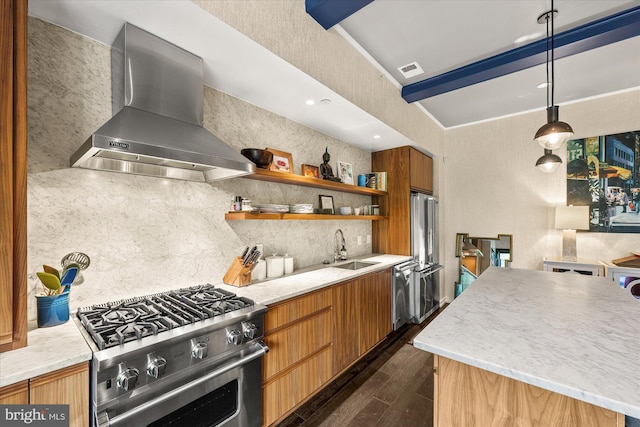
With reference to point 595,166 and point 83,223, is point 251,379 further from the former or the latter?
point 595,166

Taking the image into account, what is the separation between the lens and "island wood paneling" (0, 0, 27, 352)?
1.02 metres

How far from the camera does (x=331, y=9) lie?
6.38 feet

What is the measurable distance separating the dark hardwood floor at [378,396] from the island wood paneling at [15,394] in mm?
1463

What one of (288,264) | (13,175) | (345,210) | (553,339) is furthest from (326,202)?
(13,175)

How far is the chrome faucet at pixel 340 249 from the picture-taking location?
3309mm

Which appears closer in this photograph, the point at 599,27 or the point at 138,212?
the point at 138,212

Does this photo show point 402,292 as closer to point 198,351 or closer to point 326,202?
point 326,202

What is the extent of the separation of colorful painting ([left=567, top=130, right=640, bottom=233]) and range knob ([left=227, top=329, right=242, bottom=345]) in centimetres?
457

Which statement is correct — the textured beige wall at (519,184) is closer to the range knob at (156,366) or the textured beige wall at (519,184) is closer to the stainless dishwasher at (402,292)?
the stainless dishwasher at (402,292)

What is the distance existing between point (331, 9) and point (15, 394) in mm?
2593

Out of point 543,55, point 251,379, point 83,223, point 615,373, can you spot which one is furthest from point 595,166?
point 83,223

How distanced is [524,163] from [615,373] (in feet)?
13.6

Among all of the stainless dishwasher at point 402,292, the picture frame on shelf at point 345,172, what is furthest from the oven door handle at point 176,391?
the picture frame on shelf at point 345,172

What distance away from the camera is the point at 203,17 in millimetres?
1438
